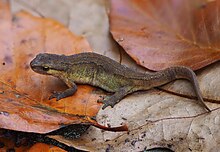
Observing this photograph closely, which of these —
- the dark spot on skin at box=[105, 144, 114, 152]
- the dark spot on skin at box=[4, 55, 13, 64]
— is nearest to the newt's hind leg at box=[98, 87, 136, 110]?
the dark spot on skin at box=[105, 144, 114, 152]

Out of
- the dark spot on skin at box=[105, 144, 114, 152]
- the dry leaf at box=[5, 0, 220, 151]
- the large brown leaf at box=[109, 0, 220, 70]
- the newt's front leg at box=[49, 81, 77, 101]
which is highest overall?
the large brown leaf at box=[109, 0, 220, 70]

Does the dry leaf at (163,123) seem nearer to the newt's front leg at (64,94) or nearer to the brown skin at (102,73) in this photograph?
the brown skin at (102,73)

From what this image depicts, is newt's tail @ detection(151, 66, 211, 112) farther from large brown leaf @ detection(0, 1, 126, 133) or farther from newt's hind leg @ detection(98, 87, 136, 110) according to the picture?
large brown leaf @ detection(0, 1, 126, 133)

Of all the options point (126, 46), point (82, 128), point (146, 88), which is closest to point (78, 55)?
point (126, 46)

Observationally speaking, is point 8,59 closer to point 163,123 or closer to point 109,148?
point 109,148

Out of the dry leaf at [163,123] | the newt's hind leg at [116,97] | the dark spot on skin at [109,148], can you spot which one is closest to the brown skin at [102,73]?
the newt's hind leg at [116,97]

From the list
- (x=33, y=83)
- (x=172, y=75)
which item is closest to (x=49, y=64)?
(x=33, y=83)

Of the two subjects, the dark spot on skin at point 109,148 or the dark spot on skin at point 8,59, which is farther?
the dark spot on skin at point 8,59
